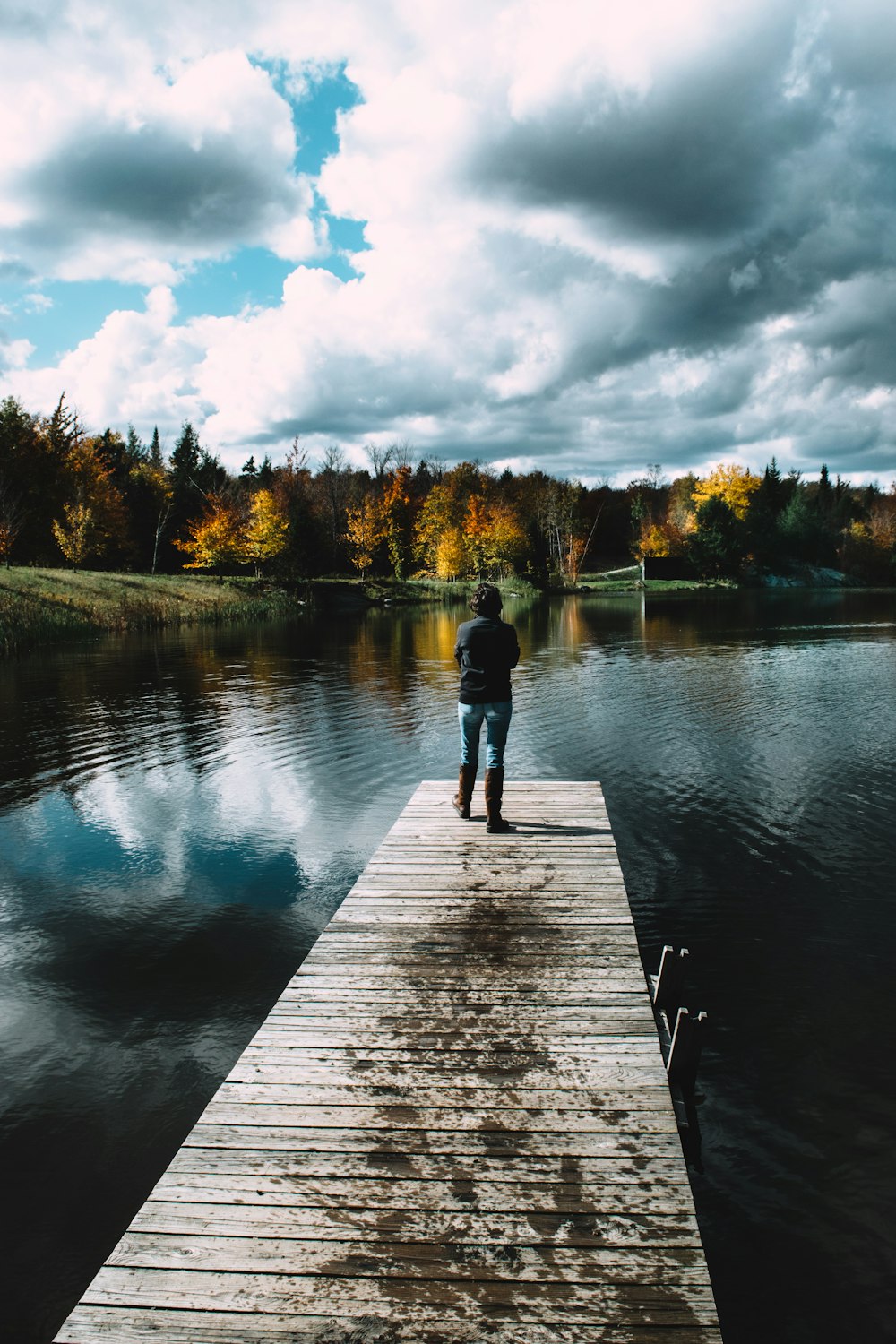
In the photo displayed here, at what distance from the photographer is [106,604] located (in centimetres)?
4312

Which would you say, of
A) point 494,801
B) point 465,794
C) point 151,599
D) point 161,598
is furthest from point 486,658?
point 161,598

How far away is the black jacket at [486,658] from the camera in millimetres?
8844

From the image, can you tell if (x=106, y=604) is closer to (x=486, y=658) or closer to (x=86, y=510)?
(x=86, y=510)

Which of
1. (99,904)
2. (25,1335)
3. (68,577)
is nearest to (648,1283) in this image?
(25,1335)

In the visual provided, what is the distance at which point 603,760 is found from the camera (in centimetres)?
1571

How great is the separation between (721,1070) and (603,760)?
31.0 feet

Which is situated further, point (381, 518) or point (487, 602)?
point (381, 518)

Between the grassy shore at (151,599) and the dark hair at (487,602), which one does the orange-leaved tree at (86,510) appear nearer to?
the grassy shore at (151,599)

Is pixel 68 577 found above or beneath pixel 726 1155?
above

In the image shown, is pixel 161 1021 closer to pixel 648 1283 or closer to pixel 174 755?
pixel 648 1283

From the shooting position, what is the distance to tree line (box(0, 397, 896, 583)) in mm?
59219

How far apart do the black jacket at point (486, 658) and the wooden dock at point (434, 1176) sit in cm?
305

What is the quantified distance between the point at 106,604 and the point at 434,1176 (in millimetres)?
43423

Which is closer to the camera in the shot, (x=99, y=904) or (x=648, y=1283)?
(x=648, y=1283)
